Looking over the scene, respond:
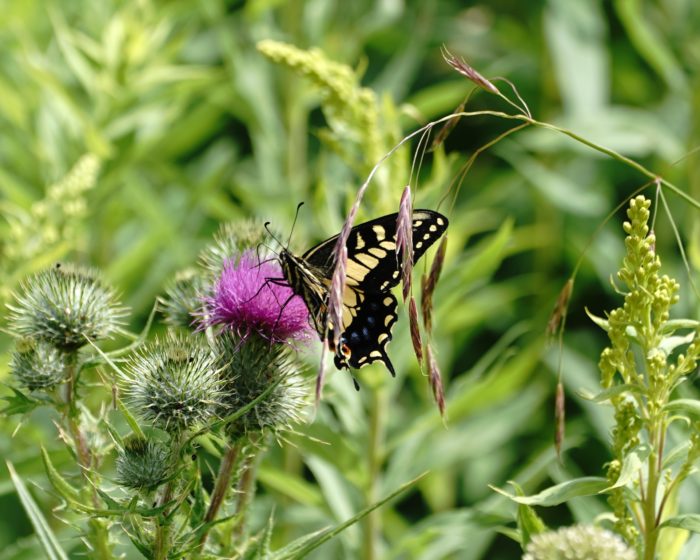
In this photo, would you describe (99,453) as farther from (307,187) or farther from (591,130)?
(591,130)

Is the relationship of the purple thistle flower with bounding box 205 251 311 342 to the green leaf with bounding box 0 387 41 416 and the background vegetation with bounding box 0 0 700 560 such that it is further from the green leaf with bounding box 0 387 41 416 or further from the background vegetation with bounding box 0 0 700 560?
the background vegetation with bounding box 0 0 700 560

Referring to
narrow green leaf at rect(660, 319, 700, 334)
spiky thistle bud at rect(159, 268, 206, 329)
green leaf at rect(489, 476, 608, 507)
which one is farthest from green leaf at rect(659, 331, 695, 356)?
spiky thistle bud at rect(159, 268, 206, 329)

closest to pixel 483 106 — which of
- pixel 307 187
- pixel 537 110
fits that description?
pixel 537 110

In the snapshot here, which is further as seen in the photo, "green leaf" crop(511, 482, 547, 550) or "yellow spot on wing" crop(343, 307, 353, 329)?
"yellow spot on wing" crop(343, 307, 353, 329)

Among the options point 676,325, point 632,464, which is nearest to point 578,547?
point 632,464

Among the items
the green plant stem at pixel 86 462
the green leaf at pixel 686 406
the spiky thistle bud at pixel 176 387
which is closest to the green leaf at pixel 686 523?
the green leaf at pixel 686 406

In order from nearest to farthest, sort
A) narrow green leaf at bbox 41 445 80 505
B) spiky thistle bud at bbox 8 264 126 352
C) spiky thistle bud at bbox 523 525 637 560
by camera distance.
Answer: spiky thistle bud at bbox 523 525 637 560
narrow green leaf at bbox 41 445 80 505
spiky thistle bud at bbox 8 264 126 352
